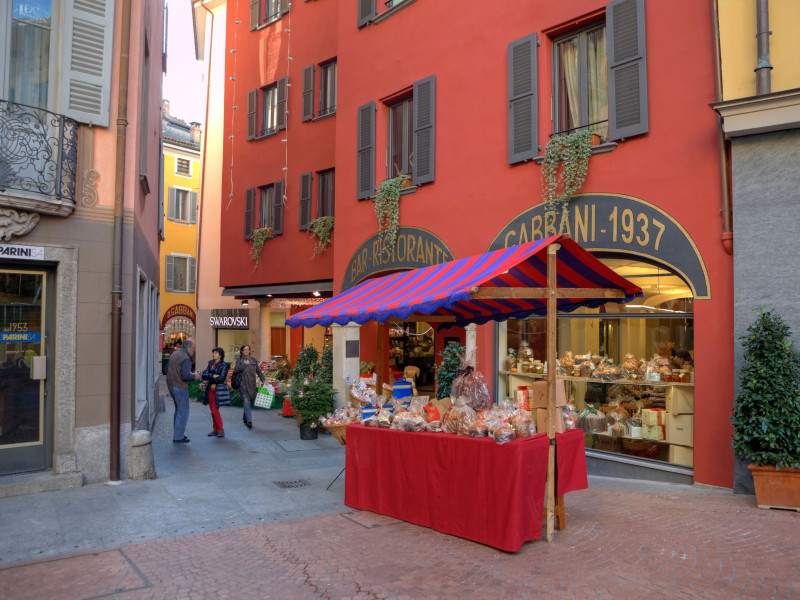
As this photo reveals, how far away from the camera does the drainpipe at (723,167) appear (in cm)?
719

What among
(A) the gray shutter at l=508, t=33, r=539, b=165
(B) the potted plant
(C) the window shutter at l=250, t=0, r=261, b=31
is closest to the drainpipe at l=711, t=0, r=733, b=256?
(B) the potted plant

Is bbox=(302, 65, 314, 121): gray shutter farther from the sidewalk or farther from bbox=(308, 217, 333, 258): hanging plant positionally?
the sidewalk

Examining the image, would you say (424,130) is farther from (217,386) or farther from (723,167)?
(217,386)

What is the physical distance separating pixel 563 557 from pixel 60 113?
293 inches

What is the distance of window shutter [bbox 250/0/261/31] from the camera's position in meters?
18.9

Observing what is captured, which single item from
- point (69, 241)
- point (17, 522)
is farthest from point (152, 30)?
point (17, 522)

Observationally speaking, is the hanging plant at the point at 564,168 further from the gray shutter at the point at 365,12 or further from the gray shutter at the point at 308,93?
the gray shutter at the point at 308,93

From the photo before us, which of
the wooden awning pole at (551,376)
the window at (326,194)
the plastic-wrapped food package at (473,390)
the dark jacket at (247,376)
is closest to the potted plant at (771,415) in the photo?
the wooden awning pole at (551,376)

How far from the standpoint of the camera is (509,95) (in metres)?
9.57

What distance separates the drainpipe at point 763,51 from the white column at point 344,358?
7.94 meters

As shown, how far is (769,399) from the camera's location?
6.45 meters

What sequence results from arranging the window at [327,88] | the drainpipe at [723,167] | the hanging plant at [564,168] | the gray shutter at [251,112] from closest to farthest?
the drainpipe at [723,167]
the hanging plant at [564,168]
the window at [327,88]
the gray shutter at [251,112]

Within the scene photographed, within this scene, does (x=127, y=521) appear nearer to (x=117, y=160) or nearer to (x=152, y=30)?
(x=117, y=160)

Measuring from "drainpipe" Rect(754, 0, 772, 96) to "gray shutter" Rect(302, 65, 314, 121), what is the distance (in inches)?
445
